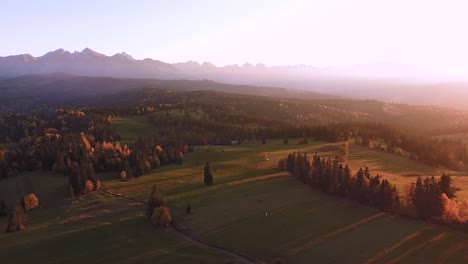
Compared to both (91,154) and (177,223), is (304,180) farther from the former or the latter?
(91,154)

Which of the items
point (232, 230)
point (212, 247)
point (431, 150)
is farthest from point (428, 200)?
point (431, 150)

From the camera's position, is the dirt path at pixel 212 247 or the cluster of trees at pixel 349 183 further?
the cluster of trees at pixel 349 183

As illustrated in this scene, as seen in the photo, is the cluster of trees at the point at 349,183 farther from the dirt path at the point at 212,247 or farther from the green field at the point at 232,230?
the dirt path at the point at 212,247

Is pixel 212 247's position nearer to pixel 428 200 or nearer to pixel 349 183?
pixel 349 183

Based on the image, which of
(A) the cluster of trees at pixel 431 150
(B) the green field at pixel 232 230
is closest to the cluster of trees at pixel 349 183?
(B) the green field at pixel 232 230

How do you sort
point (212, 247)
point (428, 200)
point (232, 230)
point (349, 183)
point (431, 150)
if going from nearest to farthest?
point (212, 247), point (428, 200), point (232, 230), point (349, 183), point (431, 150)

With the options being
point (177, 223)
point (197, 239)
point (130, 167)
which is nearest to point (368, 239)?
point (197, 239)
